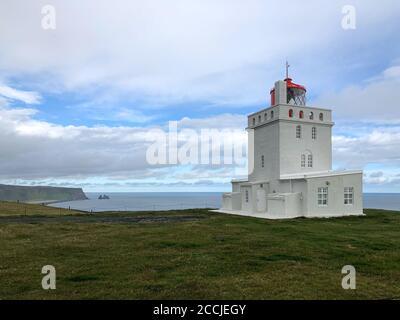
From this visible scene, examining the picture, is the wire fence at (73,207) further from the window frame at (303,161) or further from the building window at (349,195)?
the building window at (349,195)

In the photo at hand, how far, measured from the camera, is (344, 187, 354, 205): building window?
30297 millimetres

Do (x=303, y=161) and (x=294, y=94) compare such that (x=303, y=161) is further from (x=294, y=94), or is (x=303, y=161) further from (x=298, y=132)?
(x=294, y=94)

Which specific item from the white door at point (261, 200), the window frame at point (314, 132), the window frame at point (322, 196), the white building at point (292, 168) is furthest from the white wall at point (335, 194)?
the white door at point (261, 200)

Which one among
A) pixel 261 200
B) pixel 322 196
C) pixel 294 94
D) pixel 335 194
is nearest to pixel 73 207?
pixel 261 200

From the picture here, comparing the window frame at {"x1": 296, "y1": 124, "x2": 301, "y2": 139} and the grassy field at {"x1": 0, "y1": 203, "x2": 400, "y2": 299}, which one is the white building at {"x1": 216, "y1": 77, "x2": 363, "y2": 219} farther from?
the grassy field at {"x1": 0, "y1": 203, "x2": 400, "y2": 299}

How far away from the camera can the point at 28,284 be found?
8.81m

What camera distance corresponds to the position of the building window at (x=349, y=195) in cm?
3030

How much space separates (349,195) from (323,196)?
281cm

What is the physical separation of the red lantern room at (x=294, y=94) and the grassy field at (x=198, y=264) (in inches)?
791

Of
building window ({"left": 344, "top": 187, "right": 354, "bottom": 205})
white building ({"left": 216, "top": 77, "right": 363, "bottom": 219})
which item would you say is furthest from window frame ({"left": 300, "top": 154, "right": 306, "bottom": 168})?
building window ({"left": 344, "top": 187, "right": 354, "bottom": 205})

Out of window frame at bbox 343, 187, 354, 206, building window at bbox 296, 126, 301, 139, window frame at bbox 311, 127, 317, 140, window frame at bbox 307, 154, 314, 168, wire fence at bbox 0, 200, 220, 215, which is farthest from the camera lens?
wire fence at bbox 0, 200, 220, 215

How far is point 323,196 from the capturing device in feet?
96.8

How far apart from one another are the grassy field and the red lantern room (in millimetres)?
20088

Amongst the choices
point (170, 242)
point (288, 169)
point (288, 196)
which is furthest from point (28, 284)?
point (288, 169)
